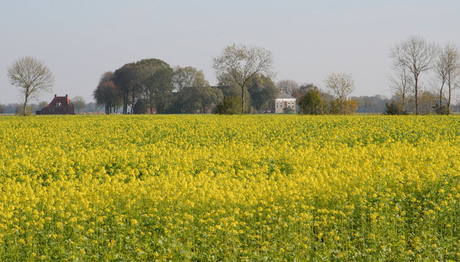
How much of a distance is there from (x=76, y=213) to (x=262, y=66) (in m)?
75.0

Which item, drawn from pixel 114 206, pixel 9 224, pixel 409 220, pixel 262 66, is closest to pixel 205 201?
pixel 114 206

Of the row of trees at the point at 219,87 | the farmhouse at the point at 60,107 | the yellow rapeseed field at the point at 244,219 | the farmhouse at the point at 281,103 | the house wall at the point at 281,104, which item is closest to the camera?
the yellow rapeseed field at the point at 244,219

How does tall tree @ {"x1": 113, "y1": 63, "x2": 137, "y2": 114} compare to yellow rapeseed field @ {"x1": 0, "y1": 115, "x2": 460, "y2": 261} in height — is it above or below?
above

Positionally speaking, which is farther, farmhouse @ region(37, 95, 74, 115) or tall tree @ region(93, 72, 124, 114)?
farmhouse @ region(37, 95, 74, 115)

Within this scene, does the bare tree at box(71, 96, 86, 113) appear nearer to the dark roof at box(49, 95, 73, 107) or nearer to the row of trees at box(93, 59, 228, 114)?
the dark roof at box(49, 95, 73, 107)

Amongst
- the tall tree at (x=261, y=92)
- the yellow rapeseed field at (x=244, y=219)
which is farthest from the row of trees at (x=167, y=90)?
the yellow rapeseed field at (x=244, y=219)

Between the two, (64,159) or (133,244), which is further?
(64,159)

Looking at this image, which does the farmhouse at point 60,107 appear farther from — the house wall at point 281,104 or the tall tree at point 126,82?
the house wall at point 281,104

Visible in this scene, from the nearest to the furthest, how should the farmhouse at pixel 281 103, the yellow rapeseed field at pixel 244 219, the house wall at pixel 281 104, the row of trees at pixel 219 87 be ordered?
the yellow rapeseed field at pixel 244 219
the row of trees at pixel 219 87
the farmhouse at pixel 281 103
the house wall at pixel 281 104

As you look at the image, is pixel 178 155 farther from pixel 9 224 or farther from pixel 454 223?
pixel 454 223

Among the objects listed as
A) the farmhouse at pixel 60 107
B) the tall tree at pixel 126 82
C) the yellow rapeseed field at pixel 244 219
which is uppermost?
the tall tree at pixel 126 82

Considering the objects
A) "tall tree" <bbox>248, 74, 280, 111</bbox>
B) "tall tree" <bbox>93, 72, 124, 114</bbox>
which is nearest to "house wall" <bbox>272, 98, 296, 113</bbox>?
"tall tree" <bbox>248, 74, 280, 111</bbox>

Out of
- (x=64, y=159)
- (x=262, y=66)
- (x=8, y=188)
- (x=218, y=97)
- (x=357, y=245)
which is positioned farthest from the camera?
(x=218, y=97)

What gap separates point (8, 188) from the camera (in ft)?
39.5
